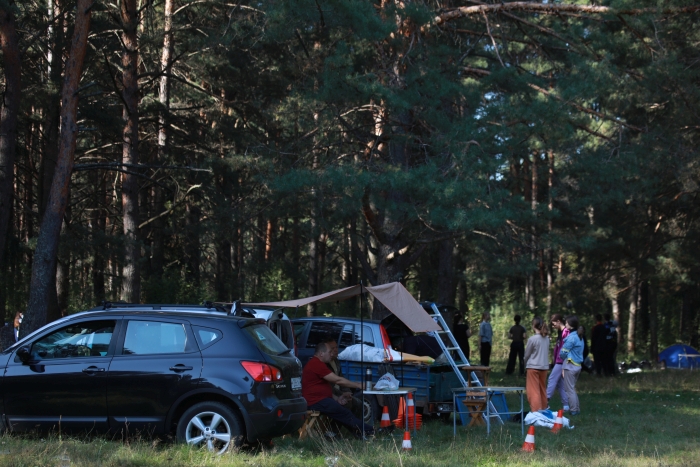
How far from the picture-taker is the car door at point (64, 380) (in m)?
8.29

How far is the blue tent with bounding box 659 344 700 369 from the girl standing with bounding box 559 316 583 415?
13690mm

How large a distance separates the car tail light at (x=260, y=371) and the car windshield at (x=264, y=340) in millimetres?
233

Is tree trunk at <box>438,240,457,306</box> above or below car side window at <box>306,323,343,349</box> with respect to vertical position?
above

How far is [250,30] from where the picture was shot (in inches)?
664

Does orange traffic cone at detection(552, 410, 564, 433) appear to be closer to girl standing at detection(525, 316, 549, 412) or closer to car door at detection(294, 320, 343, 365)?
girl standing at detection(525, 316, 549, 412)

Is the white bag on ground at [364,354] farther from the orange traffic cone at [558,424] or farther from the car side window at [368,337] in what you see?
the orange traffic cone at [558,424]

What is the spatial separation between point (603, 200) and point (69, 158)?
40.2ft

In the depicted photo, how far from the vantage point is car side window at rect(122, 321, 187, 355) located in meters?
8.34

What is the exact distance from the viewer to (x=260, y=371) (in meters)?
8.09

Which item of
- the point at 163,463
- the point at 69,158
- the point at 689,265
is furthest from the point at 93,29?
the point at 689,265

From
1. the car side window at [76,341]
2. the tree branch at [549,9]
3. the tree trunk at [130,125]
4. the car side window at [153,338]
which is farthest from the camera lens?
the tree trunk at [130,125]

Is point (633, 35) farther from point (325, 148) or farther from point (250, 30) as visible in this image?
point (250, 30)

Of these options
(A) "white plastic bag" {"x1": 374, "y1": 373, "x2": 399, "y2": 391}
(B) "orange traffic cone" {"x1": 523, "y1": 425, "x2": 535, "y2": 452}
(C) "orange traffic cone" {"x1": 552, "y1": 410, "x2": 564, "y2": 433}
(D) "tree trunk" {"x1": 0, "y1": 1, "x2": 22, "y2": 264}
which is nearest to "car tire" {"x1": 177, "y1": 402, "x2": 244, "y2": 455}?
(A) "white plastic bag" {"x1": 374, "y1": 373, "x2": 399, "y2": 391}

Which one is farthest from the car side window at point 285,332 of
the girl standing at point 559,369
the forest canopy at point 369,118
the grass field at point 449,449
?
the girl standing at point 559,369
